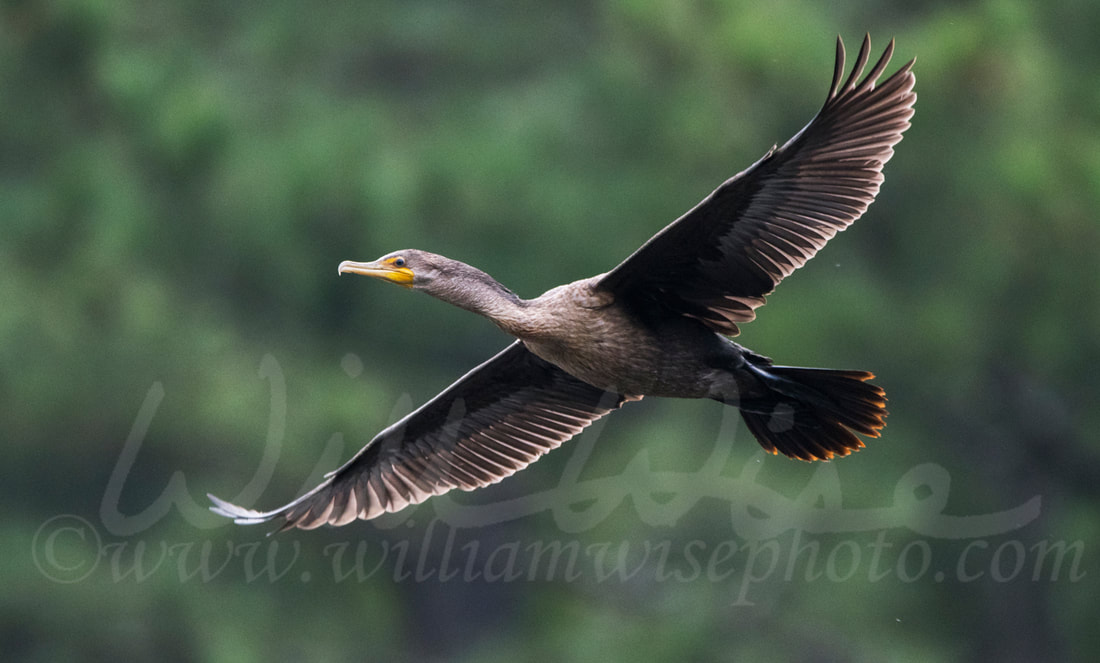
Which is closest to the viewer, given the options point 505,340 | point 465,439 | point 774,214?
point 774,214

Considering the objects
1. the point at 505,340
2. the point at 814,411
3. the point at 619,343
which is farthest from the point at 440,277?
the point at 505,340

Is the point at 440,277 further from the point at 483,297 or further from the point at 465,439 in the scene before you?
the point at 465,439

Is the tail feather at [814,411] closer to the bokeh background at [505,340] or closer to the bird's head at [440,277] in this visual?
the bird's head at [440,277]

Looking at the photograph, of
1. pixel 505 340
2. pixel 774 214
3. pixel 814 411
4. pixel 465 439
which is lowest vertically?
pixel 505 340

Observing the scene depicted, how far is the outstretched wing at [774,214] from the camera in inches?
209

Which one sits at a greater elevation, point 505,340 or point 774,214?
point 774,214

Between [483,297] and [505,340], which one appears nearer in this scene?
[483,297]

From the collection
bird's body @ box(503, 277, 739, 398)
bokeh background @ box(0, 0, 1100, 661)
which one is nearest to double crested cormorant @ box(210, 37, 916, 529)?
bird's body @ box(503, 277, 739, 398)

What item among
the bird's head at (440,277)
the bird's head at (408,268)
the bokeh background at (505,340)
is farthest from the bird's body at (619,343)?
the bokeh background at (505,340)

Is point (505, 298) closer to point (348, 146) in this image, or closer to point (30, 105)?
point (348, 146)

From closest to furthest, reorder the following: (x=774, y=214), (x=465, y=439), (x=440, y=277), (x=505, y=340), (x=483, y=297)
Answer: (x=774, y=214) < (x=483, y=297) < (x=440, y=277) < (x=465, y=439) < (x=505, y=340)

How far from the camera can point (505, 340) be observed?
12.5 meters

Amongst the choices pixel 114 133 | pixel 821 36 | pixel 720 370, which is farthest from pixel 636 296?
pixel 114 133

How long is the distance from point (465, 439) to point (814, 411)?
5.29ft
